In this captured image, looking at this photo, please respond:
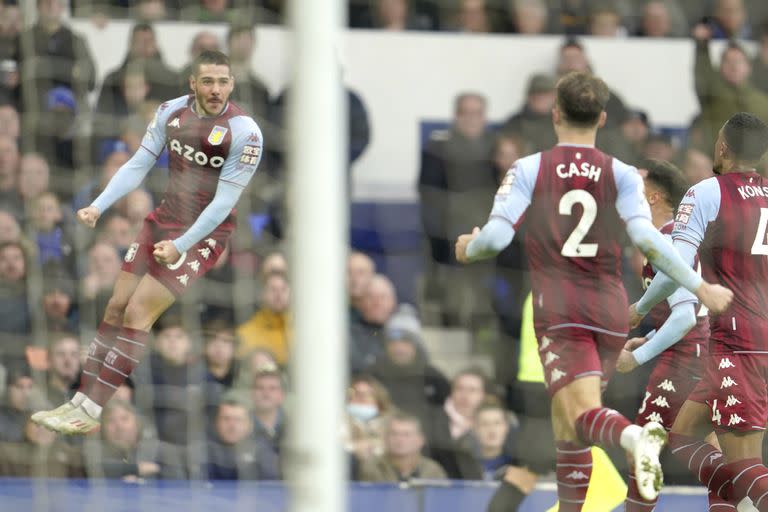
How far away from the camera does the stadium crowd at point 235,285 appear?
6805 mm

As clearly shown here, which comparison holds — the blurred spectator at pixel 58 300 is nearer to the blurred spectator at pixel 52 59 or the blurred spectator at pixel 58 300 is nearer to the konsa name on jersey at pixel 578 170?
the blurred spectator at pixel 52 59

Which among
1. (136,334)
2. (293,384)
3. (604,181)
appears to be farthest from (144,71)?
(293,384)

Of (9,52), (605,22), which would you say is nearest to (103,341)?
(9,52)

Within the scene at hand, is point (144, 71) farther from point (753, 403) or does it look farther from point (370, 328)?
point (753, 403)

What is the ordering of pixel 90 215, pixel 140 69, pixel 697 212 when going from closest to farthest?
1. pixel 90 215
2. pixel 697 212
3. pixel 140 69

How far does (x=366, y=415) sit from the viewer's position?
296 inches

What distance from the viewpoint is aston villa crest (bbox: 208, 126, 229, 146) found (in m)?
5.21

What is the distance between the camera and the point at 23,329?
6949mm

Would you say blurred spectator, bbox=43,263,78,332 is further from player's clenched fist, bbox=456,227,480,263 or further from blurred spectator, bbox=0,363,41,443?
player's clenched fist, bbox=456,227,480,263

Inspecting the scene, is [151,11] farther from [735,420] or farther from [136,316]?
[735,420]

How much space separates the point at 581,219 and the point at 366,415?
261 cm

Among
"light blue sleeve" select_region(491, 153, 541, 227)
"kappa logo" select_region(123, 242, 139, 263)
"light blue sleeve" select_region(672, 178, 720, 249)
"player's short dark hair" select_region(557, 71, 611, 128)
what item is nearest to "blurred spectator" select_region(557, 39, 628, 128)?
"light blue sleeve" select_region(672, 178, 720, 249)

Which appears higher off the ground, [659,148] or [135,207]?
[659,148]

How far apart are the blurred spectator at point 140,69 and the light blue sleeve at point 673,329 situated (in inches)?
91.7
